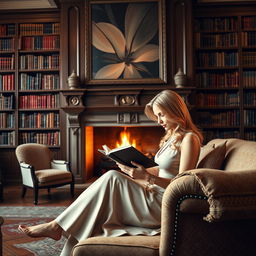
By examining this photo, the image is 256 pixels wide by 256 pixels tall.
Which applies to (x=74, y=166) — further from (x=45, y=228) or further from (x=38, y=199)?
(x=45, y=228)

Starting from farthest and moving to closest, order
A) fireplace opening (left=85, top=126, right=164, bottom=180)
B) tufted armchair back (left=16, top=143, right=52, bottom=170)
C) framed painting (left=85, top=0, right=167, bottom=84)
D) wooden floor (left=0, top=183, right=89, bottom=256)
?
fireplace opening (left=85, top=126, right=164, bottom=180) → framed painting (left=85, top=0, right=167, bottom=84) → tufted armchair back (left=16, top=143, right=52, bottom=170) → wooden floor (left=0, top=183, right=89, bottom=256)

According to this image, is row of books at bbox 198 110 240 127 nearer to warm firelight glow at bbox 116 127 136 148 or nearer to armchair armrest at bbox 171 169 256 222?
warm firelight glow at bbox 116 127 136 148

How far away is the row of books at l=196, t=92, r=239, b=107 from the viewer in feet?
16.5

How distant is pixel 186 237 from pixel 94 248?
408 millimetres

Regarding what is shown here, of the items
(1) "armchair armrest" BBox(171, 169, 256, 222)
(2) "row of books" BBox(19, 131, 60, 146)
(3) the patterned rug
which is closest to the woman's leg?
(1) "armchair armrest" BBox(171, 169, 256, 222)

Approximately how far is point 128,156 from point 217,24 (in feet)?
13.5

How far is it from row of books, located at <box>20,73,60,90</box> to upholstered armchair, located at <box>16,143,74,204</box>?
1.23m

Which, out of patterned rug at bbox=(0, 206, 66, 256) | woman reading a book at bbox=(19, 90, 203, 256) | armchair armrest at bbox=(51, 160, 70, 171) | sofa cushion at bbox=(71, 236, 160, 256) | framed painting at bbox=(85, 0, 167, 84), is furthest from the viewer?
framed painting at bbox=(85, 0, 167, 84)

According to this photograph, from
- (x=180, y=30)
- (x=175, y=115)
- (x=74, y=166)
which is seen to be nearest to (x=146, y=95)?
(x=180, y=30)

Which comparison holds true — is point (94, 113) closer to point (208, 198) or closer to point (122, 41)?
point (122, 41)

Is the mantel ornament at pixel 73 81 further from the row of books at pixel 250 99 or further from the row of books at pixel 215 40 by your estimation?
the row of books at pixel 250 99

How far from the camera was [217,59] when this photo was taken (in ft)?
16.6

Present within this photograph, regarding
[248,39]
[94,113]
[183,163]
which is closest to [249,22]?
[248,39]

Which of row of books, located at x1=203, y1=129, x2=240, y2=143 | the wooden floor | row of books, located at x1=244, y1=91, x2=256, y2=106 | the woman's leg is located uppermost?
row of books, located at x1=244, y1=91, x2=256, y2=106
